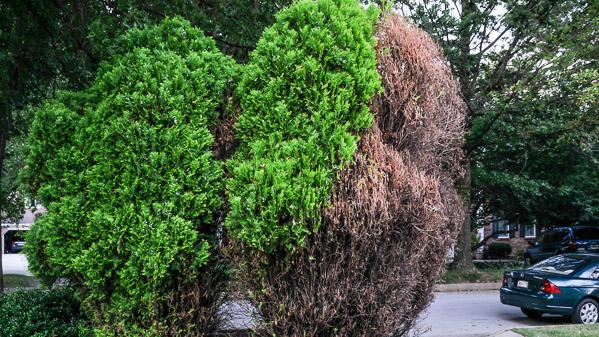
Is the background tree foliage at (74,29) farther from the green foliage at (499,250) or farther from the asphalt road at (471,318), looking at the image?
the green foliage at (499,250)

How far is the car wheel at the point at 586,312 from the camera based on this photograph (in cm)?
1045

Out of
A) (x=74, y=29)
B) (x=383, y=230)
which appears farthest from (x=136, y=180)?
(x=74, y=29)

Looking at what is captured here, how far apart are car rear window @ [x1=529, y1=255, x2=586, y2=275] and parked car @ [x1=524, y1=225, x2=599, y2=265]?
11504mm

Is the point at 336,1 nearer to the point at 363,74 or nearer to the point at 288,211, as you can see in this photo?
the point at 363,74

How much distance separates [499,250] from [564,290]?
21.7 metres

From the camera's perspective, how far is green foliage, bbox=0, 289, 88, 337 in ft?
18.8

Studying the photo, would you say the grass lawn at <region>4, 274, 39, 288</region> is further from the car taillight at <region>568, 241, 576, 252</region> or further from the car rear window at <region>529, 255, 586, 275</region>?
the car taillight at <region>568, 241, 576, 252</region>

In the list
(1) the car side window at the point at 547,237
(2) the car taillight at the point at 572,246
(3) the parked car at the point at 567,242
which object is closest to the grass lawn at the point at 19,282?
(3) the parked car at the point at 567,242

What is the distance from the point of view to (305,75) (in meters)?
4.30

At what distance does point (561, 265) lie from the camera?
11.3 meters

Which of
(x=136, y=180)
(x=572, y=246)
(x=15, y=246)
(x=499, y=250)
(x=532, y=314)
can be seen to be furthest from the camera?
(x=15, y=246)

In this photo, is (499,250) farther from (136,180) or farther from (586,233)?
(136,180)

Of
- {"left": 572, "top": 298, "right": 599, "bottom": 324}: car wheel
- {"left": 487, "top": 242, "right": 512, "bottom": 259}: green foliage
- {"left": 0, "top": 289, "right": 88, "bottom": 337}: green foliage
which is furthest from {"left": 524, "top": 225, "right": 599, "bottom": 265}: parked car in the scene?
{"left": 0, "top": 289, "right": 88, "bottom": 337}: green foliage

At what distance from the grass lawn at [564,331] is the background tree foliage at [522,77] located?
5677 mm
